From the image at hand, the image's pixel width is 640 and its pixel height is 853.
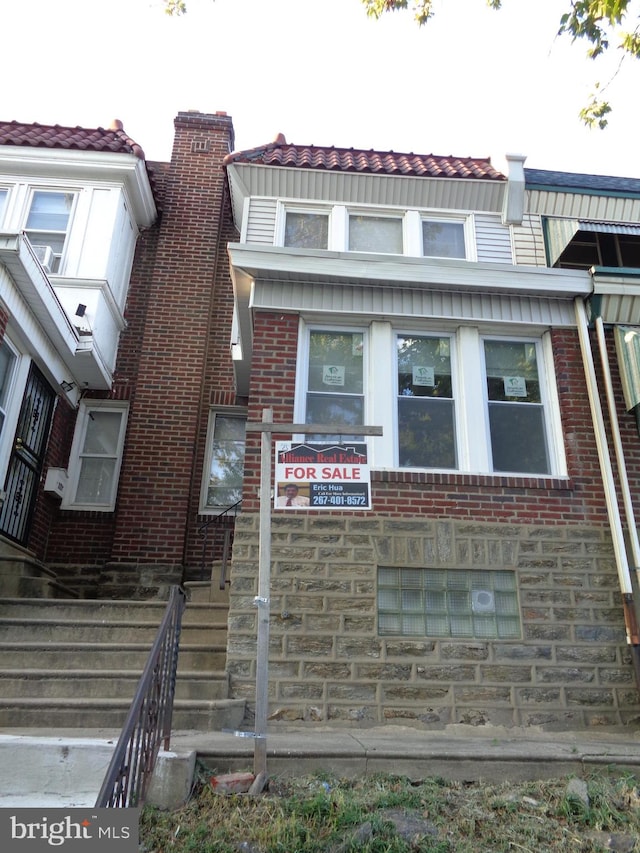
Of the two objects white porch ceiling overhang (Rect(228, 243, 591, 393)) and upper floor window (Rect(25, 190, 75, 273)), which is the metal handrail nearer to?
white porch ceiling overhang (Rect(228, 243, 591, 393))

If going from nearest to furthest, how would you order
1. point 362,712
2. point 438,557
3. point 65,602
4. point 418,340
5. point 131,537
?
point 362,712, point 438,557, point 65,602, point 418,340, point 131,537

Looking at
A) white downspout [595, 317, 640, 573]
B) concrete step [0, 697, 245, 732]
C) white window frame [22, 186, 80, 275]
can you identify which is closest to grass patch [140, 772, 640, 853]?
concrete step [0, 697, 245, 732]

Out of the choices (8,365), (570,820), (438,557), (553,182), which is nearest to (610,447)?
(438,557)

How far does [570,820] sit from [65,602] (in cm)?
512

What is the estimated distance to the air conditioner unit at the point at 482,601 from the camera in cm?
623

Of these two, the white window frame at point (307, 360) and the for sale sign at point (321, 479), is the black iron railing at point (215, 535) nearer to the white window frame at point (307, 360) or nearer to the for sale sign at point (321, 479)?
the white window frame at point (307, 360)

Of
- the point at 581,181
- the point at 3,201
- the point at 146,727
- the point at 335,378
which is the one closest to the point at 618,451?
the point at 335,378

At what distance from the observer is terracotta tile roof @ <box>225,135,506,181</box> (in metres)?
8.16

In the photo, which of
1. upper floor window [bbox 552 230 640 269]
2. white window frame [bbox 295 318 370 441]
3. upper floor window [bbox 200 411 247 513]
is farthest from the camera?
upper floor window [bbox 200 411 247 513]

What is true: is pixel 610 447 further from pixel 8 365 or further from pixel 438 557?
pixel 8 365

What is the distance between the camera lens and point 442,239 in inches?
327

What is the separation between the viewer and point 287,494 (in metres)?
4.62

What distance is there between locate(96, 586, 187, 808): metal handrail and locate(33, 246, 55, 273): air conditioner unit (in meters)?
6.29

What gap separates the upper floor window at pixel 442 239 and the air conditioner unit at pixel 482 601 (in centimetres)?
416
